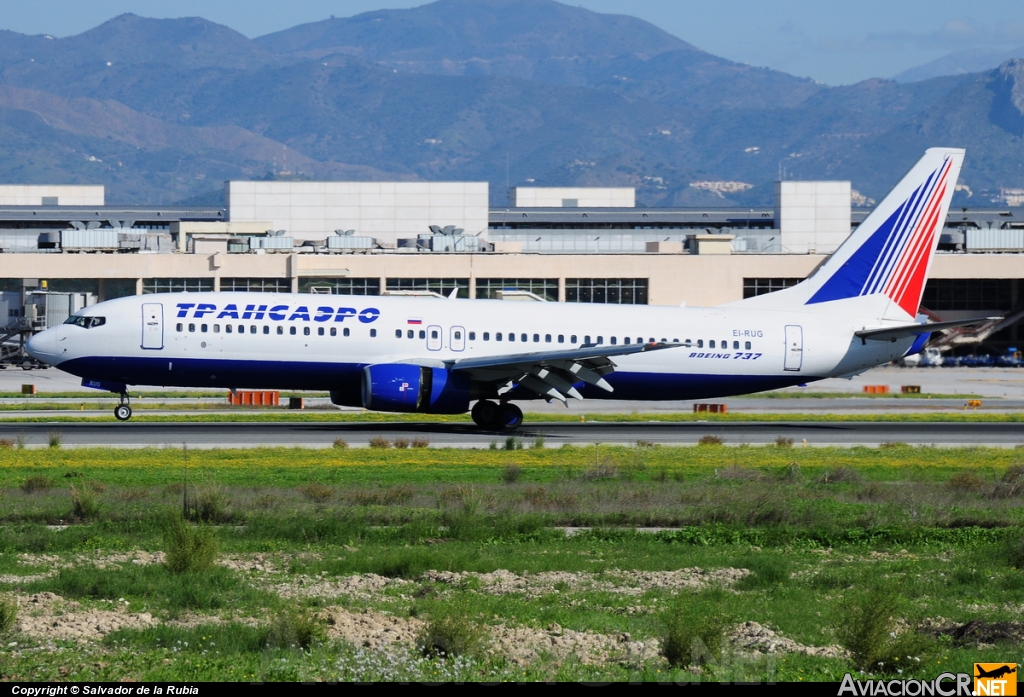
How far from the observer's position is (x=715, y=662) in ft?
49.3

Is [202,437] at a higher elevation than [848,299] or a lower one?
lower

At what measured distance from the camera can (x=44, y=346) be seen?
42.8 metres

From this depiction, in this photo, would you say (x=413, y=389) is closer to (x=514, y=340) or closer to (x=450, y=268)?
(x=514, y=340)

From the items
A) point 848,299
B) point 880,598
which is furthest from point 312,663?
point 848,299

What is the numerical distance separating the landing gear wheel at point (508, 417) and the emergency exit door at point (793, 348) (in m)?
10.00

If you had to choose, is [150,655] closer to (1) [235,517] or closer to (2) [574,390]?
(1) [235,517]

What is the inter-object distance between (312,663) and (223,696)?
77.6 inches

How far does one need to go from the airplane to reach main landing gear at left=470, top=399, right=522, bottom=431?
1.8 inches

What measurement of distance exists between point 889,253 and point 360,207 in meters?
93.1

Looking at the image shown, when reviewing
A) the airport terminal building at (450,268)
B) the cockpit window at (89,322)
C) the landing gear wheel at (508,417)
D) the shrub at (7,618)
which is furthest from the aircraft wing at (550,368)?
the airport terminal building at (450,268)

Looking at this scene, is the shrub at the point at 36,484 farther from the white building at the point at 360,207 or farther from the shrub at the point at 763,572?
the white building at the point at 360,207

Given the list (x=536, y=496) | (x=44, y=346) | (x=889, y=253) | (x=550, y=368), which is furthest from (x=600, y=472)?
(x=889, y=253)

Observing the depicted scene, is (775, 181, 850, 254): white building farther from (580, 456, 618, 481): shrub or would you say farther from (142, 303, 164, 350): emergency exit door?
(580, 456, 618, 481): shrub

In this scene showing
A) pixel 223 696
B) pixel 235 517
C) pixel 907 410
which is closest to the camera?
pixel 223 696
